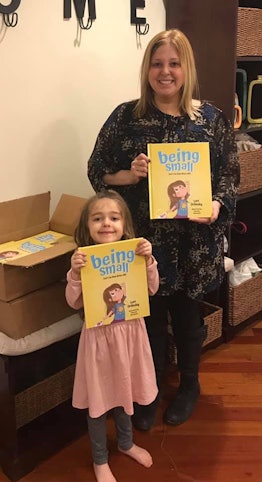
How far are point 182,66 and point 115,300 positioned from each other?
0.75 metres

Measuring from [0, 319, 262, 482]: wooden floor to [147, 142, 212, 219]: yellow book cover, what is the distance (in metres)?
0.82

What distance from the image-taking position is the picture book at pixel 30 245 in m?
1.74

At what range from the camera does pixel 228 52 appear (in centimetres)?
224

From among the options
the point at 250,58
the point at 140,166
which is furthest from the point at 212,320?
the point at 250,58

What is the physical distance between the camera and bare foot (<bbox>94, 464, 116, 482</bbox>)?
177 cm

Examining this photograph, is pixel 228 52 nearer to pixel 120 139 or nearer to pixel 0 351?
pixel 120 139

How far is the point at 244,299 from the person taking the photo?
8.64 feet

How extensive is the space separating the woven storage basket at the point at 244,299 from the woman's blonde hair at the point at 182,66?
1052mm

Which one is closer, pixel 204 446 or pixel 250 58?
pixel 204 446

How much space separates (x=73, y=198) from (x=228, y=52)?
2.93 ft

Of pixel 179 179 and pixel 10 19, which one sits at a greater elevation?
pixel 10 19

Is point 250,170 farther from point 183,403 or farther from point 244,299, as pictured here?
point 183,403

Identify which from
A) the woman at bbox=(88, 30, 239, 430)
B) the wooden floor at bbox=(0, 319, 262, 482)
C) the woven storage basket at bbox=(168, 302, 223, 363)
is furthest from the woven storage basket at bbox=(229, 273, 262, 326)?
the woman at bbox=(88, 30, 239, 430)

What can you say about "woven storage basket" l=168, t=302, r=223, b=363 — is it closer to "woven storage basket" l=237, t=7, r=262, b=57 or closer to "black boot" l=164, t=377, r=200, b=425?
"black boot" l=164, t=377, r=200, b=425
